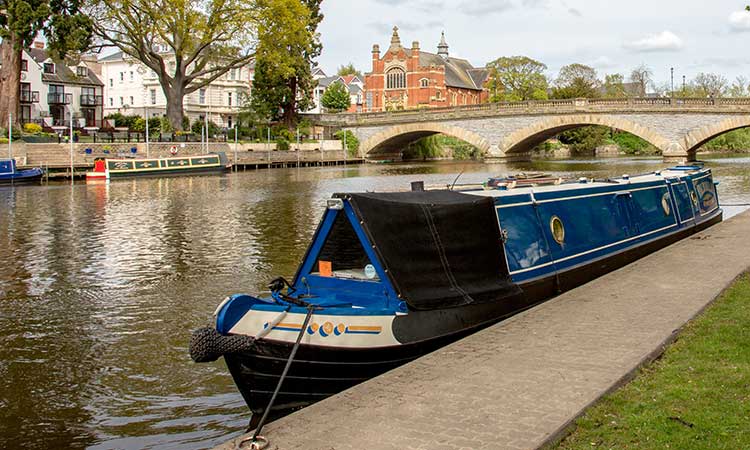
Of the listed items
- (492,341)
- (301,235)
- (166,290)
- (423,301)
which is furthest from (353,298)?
(301,235)

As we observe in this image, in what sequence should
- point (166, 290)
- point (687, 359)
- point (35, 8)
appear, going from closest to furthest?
point (687, 359)
point (166, 290)
point (35, 8)

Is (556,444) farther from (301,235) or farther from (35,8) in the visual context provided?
(35,8)

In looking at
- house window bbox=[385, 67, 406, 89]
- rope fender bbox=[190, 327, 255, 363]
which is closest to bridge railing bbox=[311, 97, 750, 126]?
house window bbox=[385, 67, 406, 89]

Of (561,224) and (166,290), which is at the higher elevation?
(561,224)

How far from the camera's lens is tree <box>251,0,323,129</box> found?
5228 cm

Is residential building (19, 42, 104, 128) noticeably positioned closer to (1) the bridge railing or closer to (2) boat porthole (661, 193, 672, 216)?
(1) the bridge railing

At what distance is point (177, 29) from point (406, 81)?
52.4m

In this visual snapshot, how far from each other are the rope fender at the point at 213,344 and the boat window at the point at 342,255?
1.63m

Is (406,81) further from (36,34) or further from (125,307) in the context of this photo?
(125,307)

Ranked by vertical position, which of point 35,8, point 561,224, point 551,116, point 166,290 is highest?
point 35,8

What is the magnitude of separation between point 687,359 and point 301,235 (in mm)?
13469

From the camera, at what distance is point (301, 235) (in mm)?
19750

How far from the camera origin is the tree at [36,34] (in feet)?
148

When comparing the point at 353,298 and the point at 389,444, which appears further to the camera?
the point at 353,298
